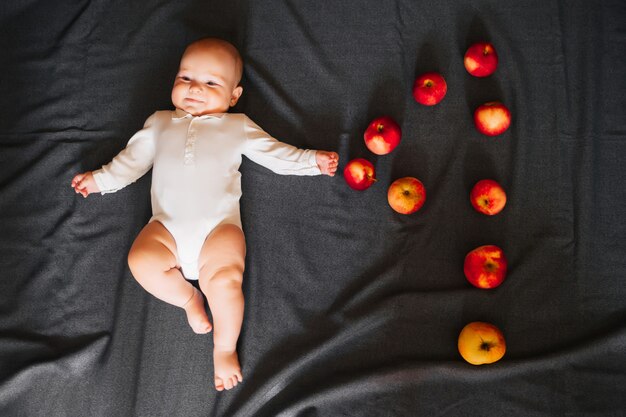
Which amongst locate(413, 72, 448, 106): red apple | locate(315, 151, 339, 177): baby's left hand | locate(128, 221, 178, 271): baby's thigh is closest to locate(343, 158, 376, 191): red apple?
locate(315, 151, 339, 177): baby's left hand

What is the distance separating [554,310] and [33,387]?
6.62 feet

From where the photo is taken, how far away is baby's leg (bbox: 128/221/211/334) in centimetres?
181

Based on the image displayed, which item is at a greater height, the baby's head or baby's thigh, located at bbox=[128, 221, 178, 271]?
the baby's head

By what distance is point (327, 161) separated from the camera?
1926 millimetres

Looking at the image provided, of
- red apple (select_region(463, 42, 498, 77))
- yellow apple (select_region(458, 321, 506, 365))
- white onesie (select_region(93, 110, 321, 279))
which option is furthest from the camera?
red apple (select_region(463, 42, 498, 77))

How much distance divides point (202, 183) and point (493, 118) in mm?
1154

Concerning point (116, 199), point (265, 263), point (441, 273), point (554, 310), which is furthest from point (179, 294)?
point (554, 310)

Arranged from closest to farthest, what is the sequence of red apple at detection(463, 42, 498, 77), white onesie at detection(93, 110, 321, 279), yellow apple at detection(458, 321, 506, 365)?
yellow apple at detection(458, 321, 506, 365), white onesie at detection(93, 110, 321, 279), red apple at detection(463, 42, 498, 77)

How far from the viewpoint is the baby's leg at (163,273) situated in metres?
1.81

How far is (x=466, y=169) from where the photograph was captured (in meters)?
2.03

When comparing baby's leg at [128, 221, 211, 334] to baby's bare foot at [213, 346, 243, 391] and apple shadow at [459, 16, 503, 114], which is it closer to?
baby's bare foot at [213, 346, 243, 391]

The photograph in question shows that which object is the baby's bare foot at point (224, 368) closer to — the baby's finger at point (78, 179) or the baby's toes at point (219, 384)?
the baby's toes at point (219, 384)

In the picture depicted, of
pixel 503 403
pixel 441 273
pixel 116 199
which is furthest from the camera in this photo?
pixel 116 199

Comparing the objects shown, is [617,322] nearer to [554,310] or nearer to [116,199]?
[554,310]
